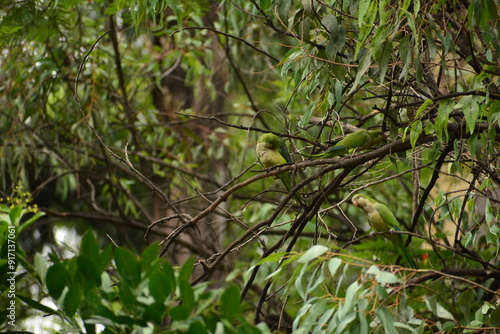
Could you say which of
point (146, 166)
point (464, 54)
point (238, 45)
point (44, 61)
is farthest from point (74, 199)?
point (464, 54)

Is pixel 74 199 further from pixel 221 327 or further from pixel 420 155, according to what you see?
pixel 221 327

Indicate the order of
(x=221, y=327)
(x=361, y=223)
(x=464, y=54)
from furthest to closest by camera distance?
1. (x=361, y=223)
2. (x=464, y=54)
3. (x=221, y=327)

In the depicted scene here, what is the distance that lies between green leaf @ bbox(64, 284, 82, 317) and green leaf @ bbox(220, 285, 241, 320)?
34cm

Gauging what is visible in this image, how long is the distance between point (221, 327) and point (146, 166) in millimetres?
4094

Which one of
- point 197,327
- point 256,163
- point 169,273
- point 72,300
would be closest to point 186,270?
point 169,273

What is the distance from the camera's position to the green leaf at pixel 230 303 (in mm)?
1476

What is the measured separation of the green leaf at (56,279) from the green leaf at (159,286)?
0.23 metres

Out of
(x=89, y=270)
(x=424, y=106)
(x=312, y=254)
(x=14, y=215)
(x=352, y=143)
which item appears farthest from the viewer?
(x=352, y=143)

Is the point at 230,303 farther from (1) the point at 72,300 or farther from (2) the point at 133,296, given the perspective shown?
(1) the point at 72,300

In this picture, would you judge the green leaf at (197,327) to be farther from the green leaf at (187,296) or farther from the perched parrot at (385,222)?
the perched parrot at (385,222)

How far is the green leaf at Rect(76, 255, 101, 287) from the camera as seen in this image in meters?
1.50

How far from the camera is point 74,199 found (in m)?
5.58

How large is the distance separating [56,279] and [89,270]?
8 centimetres

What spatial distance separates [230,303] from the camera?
1.48 meters
